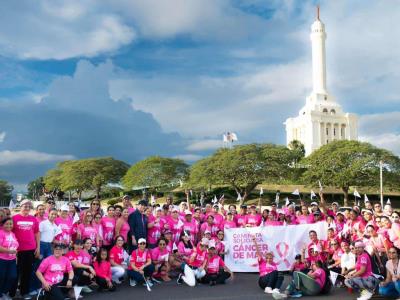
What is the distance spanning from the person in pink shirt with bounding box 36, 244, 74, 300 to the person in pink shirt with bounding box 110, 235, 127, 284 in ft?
5.35

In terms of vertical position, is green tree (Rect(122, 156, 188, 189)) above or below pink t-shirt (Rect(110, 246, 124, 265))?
above

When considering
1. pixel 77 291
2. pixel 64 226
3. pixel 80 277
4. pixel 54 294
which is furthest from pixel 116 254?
pixel 54 294

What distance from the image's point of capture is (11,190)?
11712 cm

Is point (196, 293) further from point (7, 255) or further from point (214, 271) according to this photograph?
point (7, 255)

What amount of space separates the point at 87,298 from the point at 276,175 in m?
48.0

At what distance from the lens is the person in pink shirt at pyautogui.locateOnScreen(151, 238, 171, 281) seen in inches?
462

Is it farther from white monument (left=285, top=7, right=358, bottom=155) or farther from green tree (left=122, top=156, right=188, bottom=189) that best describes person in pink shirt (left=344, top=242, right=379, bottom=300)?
white monument (left=285, top=7, right=358, bottom=155)

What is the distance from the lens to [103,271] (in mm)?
10594

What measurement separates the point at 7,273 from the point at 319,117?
97.3 m

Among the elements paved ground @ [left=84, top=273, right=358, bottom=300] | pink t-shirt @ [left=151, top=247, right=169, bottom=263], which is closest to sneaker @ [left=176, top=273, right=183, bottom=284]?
paved ground @ [left=84, top=273, right=358, bottom=300]

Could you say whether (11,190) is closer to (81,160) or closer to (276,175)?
(81,160)

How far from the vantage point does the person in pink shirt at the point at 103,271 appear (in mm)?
10484

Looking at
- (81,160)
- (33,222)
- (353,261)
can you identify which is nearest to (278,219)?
(353,261)

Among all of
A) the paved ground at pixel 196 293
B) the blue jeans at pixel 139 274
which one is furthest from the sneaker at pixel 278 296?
the blue jeans at pixel 139 274
